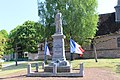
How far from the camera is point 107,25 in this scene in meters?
47.1

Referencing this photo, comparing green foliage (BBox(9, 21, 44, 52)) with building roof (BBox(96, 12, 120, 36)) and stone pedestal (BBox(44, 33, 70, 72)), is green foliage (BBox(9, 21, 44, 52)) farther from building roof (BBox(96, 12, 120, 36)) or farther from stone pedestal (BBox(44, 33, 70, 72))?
stone pedestal (BBox(44, 33, 70, 72))

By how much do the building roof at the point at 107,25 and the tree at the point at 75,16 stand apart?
751 cm

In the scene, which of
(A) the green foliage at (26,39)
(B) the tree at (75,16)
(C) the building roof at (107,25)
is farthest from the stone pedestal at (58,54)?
(A) the green foliage at (26,39)

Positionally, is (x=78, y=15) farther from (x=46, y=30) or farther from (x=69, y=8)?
(x=46, y=30)

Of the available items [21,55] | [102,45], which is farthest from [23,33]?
[102,45]

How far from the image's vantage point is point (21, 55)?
6750 cm

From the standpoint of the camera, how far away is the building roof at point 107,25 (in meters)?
45.5

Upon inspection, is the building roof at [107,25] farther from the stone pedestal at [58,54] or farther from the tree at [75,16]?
the stone pedestal at [58,54]

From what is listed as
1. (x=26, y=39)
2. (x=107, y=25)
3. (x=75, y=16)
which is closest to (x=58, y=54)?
(x=75, y=16)

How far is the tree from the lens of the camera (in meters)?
37.0

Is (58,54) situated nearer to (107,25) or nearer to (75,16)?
(75,16)

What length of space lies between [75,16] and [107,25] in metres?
12.0

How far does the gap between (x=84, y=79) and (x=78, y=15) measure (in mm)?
20417

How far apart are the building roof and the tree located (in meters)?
7.51
